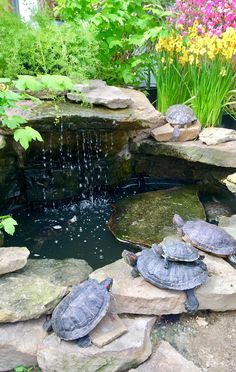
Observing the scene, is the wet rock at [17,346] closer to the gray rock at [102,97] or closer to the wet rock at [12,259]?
the wet rock at [12,259]

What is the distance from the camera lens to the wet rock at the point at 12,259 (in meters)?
3.18

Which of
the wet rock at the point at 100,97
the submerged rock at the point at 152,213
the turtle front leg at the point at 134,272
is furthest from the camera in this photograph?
the wet rock at the point at 100,97

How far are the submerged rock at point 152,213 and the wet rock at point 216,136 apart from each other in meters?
0.77

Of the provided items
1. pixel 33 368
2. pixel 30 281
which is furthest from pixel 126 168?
pixel 33 368

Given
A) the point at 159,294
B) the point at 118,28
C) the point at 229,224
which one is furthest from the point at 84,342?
the point at 118,28

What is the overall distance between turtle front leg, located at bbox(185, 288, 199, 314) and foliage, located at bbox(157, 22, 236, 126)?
11.1ft

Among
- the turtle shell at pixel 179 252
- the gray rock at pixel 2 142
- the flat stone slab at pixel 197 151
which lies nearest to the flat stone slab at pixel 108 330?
the turtle shell at pixel 179 252

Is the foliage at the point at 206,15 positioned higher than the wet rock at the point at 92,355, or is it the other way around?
the foliage at the point at 206,15

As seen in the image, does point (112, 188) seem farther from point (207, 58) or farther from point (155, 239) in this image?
point (207, 58)

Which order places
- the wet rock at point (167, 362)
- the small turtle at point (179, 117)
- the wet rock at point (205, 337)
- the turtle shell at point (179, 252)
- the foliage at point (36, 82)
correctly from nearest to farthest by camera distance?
the foliage at point (36, 82), the wet rock at point (167, 362), the wet rock at point (205, 337), the turtle shell at point (179, 252), the small turtle at point (179, 117)

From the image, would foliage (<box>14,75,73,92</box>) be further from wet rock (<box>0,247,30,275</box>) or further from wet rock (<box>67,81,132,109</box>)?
wet rock (<box>67,81,132,109</box>)

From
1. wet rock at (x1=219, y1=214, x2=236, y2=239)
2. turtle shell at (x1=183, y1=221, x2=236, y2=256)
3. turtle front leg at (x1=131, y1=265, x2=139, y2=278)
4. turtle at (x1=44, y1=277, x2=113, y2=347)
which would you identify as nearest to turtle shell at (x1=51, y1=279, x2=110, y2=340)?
turtle at (x1=44, y1=277, x2=113, y2=347)

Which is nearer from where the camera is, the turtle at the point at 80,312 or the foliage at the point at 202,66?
the turtle at the point at 80,312

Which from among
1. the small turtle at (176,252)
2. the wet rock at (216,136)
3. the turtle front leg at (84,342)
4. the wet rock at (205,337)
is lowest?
the wet rock at (205,337)
